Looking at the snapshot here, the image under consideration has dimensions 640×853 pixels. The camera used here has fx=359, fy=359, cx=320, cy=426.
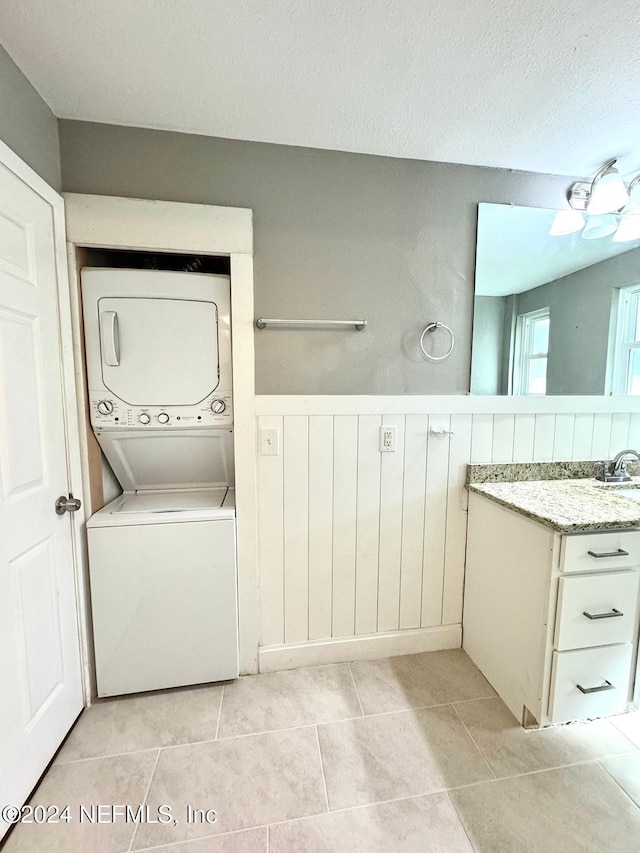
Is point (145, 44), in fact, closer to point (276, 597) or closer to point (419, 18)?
point (419, 18)

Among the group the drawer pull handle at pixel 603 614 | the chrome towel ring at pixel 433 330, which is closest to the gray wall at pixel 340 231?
the chrome towel ring at pixel 433 330

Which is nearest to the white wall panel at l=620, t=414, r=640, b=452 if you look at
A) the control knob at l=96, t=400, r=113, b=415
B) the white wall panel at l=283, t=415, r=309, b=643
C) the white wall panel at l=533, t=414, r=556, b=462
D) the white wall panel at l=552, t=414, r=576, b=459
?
the white wall panel at l=552, t=414, r=576, b=459

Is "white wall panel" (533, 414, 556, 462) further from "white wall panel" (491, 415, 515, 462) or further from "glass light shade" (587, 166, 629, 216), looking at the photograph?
"glass light shade" (587, 166, 629, 216)

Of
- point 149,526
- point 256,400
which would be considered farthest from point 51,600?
point 256,400

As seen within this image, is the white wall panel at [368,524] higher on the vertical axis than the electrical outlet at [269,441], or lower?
lower

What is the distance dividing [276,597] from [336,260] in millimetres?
1625

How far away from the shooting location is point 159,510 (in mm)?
1587

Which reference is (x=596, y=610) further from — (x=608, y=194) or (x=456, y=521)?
(x=608, y=194)

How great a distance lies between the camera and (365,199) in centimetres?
165

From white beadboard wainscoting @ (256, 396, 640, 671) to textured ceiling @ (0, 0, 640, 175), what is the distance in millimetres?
1117

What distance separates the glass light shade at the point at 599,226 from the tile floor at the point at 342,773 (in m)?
2.22

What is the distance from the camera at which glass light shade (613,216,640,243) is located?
185cm

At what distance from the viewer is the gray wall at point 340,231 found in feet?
4.91

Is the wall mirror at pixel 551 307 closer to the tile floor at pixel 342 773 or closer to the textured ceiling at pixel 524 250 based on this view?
the textured ceiling at pixel 524 250
